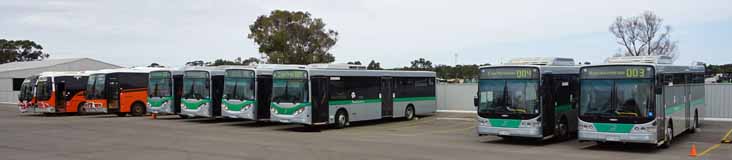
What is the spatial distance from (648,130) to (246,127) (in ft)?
47.1

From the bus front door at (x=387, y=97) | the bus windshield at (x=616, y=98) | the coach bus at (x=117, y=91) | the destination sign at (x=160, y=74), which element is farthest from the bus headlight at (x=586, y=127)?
the coach bus at (x=117, y=91)

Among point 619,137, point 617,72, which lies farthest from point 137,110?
point 619,137

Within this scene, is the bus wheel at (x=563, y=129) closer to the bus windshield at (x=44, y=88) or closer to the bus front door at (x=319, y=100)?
the bus front door at (x=319, y=100)

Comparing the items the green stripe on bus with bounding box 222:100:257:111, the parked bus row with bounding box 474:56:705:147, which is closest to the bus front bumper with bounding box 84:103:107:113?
the green stripe on bus with bounding box 222:100:257:111

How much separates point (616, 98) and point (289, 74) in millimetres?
11159

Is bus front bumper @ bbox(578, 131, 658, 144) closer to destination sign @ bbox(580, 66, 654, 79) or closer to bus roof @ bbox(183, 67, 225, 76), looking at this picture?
destination sign @ bbox(580, 66, 654, 79)

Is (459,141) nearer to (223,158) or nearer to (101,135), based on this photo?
(223,158)

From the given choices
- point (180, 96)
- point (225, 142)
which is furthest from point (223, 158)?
point (180, 96)

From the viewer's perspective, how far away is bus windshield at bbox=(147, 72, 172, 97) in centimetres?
2986

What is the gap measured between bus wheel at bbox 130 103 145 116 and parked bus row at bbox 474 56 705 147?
68.4ft

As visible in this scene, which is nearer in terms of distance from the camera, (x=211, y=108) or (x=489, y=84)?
(x=489, y=84)

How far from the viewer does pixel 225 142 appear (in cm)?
1862

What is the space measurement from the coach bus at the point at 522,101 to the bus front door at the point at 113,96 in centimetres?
2113

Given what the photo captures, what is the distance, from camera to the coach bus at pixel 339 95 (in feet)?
76.0
